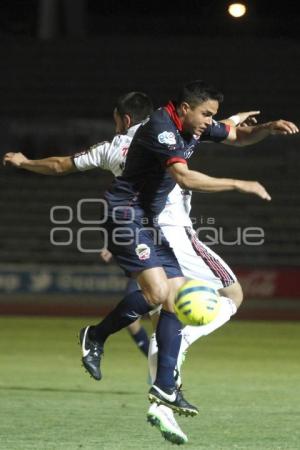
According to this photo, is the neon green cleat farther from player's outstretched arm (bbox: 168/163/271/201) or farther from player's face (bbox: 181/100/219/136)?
player's face (bbox: 181/100/219/136)

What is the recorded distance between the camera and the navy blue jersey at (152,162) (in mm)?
6832

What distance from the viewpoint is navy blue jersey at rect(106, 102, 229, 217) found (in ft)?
22.4

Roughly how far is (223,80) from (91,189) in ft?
11.5

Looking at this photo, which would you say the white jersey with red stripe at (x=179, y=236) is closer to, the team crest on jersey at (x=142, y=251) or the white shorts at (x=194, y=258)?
the white shorts at (x=194, y=258)

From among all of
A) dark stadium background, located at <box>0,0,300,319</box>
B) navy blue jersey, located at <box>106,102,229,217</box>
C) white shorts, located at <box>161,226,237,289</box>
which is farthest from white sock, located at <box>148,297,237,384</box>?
dark stadium background, located at <box>0,0,300,319</box>

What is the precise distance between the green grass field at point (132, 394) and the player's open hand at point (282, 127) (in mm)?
1959

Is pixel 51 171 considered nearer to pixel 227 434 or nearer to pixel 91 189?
pixel 227 434

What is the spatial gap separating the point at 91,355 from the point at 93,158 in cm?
144

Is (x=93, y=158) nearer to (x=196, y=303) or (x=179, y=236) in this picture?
(x=179, y=236)

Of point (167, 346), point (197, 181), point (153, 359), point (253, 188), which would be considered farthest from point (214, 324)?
point (253, 188)

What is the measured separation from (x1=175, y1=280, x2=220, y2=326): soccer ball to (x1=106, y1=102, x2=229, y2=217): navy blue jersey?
78 centimetres

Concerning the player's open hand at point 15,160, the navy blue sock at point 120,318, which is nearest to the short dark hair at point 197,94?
the player's open hand at point 15,160

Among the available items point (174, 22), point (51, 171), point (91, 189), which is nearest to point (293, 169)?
point (91, 189)

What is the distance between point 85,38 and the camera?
22172mm
